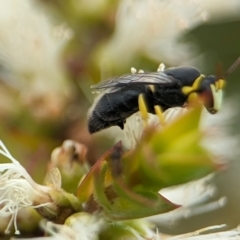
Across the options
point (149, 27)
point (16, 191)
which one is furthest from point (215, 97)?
point (149, 27)

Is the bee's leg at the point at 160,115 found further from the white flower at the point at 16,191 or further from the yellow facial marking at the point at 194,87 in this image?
the white flower at the point at 16,191

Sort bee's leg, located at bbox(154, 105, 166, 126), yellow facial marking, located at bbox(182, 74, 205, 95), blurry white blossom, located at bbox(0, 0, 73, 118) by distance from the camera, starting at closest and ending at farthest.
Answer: bee's leg, located at bbox(154, 105, 166, 126), yellow facial marking, located at bbox(182, 74, 205, 95), blurry white blossom, located at bbox(0, 0, 73, 118)

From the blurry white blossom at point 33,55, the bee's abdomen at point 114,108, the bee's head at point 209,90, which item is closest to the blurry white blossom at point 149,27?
the blurry white blossom at point 33,55

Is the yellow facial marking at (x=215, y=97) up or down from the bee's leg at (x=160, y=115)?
up

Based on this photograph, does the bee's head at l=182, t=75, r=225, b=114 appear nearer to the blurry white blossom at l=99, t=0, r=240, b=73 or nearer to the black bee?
the black bee

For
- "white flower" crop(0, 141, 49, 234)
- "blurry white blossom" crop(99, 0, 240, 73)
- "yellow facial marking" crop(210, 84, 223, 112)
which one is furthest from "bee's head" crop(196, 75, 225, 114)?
"blurry white blossom" crop(99, 0, 240, 73)

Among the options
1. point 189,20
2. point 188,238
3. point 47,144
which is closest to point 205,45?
point 189,20
